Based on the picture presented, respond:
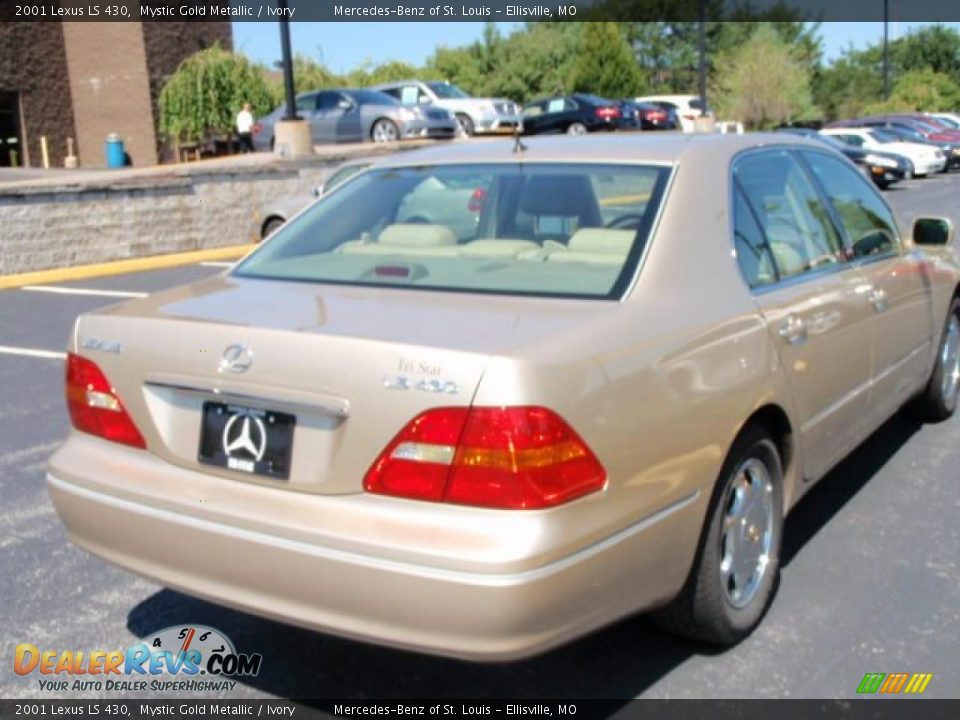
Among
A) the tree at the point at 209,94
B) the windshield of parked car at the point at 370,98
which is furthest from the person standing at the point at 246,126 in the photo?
the tree at the point at 209,94

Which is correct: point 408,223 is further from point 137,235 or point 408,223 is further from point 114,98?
point 114,98

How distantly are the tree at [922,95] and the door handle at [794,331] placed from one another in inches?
2009

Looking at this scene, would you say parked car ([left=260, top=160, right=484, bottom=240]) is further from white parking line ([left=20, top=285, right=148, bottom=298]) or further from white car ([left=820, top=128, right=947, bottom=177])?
white car ([left=820, top=128, right=947, bottom=177])

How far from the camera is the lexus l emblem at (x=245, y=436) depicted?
2.82 m

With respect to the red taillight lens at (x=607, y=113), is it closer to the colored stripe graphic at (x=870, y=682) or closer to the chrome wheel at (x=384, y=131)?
the chrome wheel at (x=384, y=131)

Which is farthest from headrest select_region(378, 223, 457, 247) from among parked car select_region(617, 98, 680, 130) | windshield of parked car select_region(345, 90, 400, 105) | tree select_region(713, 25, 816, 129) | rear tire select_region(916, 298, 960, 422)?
tree select_region(713, 25, 816, 129)

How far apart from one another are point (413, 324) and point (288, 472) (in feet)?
1.66

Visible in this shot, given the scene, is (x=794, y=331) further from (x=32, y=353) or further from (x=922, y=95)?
(x=922, y=95)

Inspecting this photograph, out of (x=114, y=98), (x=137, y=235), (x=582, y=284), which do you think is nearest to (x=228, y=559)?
(x=582, y=284)

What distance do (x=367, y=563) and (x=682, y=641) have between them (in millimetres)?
1305

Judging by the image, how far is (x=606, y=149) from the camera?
3.85m

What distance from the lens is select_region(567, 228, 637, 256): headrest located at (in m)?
3.38

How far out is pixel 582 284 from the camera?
3.21 metres

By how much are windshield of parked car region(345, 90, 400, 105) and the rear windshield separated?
775 inches
